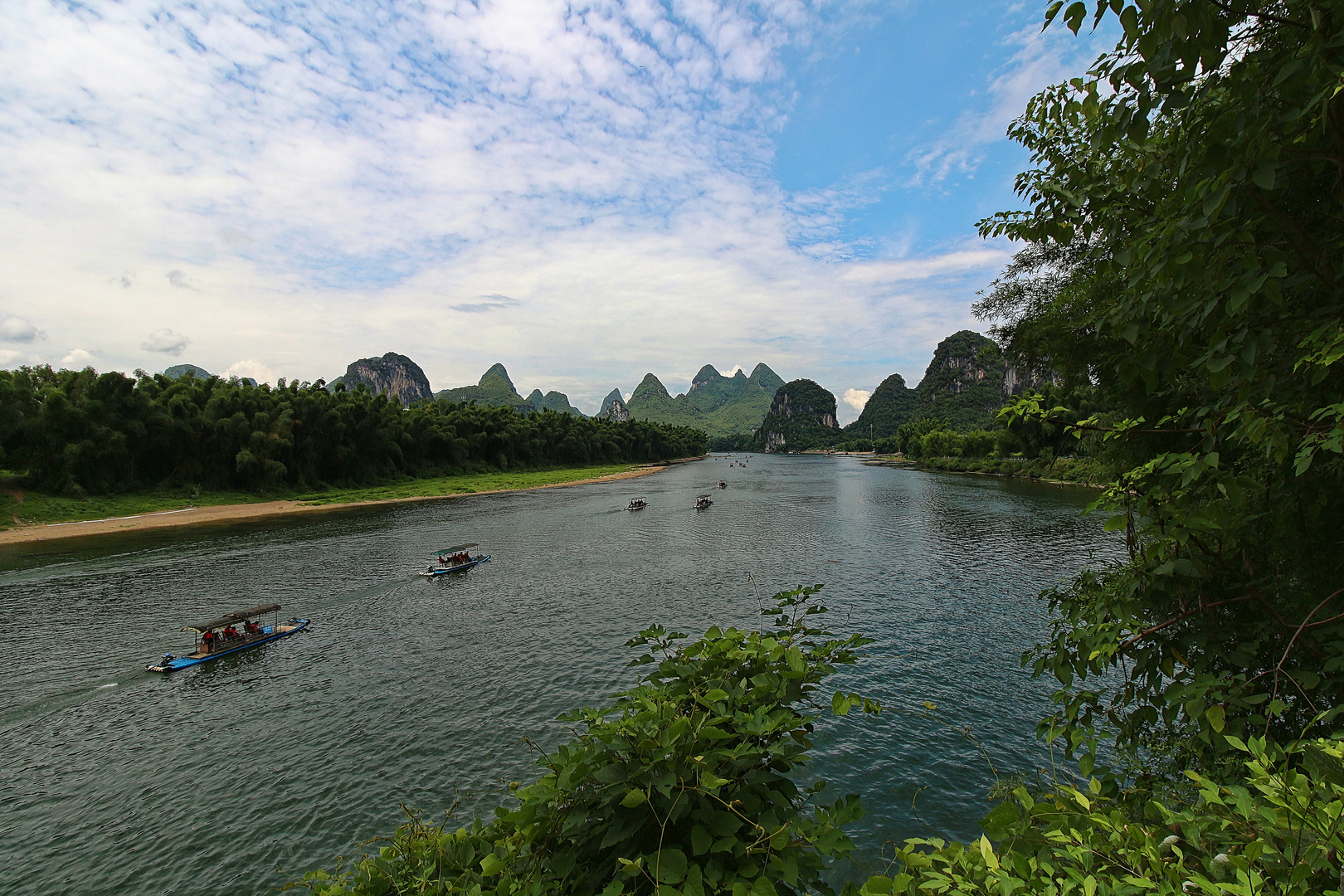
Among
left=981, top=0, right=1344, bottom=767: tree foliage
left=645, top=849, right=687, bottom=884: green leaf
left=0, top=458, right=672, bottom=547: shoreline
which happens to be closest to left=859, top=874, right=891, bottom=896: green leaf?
left=645, top=849, right=687, bottom=884: green leaf

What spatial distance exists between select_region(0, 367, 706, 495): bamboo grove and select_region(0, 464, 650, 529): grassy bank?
1819 mm

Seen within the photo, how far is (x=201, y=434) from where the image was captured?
6669cm

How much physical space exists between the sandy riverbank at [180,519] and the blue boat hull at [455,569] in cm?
3608

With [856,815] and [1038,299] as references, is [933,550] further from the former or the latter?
[856,815]

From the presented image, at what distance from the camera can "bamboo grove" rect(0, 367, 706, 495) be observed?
55406 mm

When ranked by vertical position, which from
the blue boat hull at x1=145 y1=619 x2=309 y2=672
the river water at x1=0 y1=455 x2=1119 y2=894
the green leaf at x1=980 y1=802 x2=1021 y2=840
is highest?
the green leaf at x1=980 y1=802 x2=1021 y2=840

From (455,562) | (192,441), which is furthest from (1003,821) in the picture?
(192,441)

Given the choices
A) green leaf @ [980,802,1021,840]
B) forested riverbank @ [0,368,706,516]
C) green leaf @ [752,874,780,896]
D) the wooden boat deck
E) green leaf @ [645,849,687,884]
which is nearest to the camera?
green leaf @ [752,874,780,896]

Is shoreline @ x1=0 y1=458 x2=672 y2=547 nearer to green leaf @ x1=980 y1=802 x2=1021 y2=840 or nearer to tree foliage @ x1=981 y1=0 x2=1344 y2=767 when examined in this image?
green leaf @ x1=980 y1=802 x2=1021 y2=840

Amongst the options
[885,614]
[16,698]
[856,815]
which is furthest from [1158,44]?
[16,698]

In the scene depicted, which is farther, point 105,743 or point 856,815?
point 105,743

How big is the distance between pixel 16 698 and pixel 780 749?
94.8 feet

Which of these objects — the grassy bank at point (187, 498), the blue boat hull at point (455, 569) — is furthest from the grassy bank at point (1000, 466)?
the grassy bank at point (187, 498)

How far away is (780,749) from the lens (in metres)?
4.16
